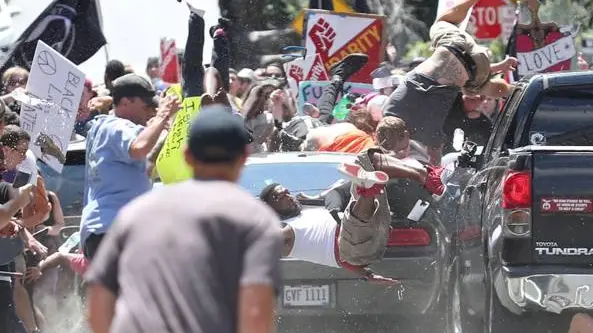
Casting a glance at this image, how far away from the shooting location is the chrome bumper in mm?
8148

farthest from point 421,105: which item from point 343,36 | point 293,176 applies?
point 343,36

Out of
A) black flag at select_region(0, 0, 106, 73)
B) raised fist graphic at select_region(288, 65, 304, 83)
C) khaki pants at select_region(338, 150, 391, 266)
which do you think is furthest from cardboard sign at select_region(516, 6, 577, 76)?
khaki pants at select_region(338, 150, 391, 266)

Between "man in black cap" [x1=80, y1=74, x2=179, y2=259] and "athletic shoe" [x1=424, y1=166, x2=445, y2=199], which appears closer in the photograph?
"man in black cap" [x1=80, y1=74, x2=179, y2=259]

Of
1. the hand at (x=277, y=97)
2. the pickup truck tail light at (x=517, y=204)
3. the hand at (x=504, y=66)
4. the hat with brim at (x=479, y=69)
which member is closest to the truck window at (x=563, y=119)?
the pickup truck tail light at (x=517, y=204)

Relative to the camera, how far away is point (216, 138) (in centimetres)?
481

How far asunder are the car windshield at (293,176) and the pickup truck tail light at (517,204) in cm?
248

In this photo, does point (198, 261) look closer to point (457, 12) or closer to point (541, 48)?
point (457, 12)

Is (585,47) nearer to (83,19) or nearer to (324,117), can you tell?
(324,117)

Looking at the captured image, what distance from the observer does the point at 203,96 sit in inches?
397

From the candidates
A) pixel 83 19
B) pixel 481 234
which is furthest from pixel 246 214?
pixel 83 19

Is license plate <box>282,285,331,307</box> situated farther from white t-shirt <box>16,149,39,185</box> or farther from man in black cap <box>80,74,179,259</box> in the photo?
white t-shirt <box>16,149,39,185</box>

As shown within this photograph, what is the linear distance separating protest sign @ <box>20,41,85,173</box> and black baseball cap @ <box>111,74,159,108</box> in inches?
110

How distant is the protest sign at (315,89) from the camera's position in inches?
672

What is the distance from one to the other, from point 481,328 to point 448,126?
3893 millimetres
